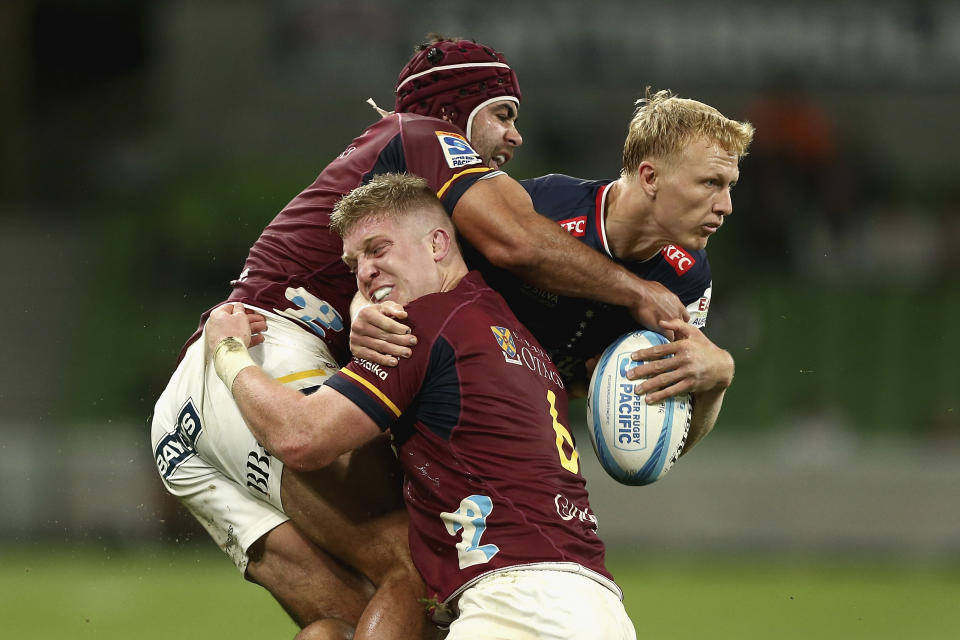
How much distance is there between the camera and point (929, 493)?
12047 millimetres

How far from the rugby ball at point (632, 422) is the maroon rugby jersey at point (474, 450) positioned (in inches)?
18.5

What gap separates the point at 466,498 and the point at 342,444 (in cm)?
41

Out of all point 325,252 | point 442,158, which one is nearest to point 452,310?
point 442,158

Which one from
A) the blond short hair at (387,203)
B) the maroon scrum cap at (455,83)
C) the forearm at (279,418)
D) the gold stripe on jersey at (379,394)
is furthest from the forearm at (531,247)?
the forearm at (279,418)

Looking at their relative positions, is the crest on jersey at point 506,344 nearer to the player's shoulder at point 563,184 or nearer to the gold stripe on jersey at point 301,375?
Result: the gold stripe on jersey at point 301,375

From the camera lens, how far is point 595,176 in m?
14.8

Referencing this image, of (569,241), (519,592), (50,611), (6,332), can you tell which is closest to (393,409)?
(519,592)

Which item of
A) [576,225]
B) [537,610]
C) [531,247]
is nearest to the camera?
[537,610]

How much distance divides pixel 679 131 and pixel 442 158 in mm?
858

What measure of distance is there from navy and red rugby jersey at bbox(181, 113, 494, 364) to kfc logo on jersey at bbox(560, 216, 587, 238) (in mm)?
483

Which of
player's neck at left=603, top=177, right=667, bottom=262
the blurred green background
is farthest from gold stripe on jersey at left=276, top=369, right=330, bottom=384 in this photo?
the blurred green background

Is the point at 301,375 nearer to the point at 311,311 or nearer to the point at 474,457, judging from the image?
the point at 311,311

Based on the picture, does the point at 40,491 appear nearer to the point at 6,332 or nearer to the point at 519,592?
the point at 6,332

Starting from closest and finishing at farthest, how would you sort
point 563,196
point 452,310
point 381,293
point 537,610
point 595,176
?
point 537,610
point 452,310
point 381,293
point 563,196
point 595,176
